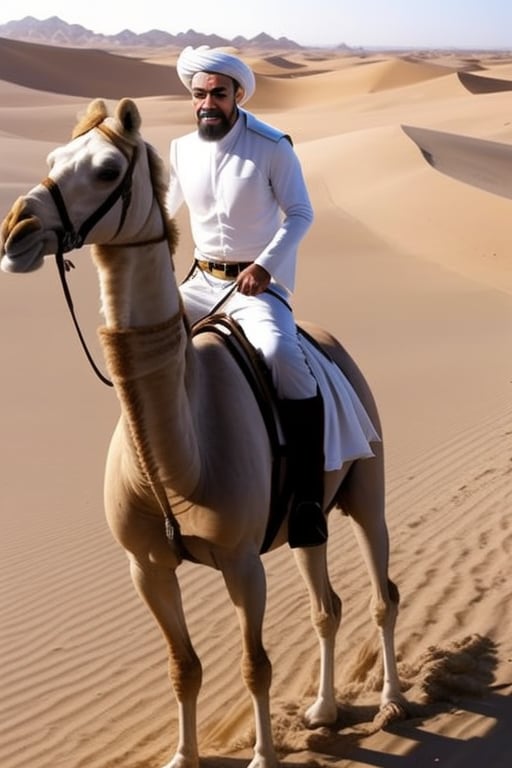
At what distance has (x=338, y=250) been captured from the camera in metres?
24.5

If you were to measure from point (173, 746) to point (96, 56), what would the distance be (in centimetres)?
9121

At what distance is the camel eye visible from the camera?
404cm

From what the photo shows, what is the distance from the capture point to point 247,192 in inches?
212

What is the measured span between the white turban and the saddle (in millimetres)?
1043

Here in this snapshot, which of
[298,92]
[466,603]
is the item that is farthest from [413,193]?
[298,92]

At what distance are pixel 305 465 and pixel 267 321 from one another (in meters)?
0.66

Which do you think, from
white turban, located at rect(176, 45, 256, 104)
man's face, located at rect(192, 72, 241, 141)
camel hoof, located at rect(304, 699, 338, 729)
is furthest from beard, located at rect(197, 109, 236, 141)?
camel hoof, located at rect(304, 699, 338, 729)

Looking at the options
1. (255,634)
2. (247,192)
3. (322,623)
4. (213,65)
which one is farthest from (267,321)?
(322,623)

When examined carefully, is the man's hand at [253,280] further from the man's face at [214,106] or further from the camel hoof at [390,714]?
the camel hoof at [390,714]

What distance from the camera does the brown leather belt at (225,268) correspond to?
5.53 m

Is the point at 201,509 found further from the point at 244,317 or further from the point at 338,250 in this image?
the point at 338,250

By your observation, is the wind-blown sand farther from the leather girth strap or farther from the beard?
the beard

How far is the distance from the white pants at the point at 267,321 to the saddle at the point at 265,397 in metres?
0.04

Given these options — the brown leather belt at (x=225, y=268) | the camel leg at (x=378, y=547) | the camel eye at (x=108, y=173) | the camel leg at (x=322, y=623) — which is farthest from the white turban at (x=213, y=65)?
the camel leg at (x=322, y=623)
